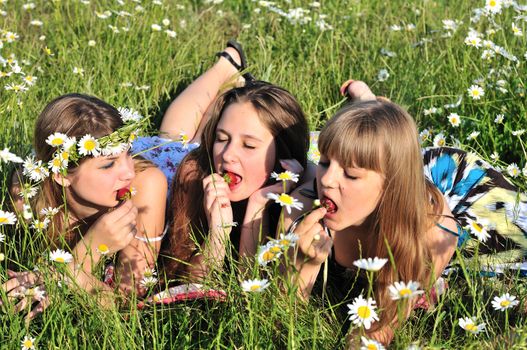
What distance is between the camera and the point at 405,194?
2.39 metres

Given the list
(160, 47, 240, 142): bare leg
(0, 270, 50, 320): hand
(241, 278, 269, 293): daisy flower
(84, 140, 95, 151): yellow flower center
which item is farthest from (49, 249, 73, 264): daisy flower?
(160, 47, 240, 142): bare leg

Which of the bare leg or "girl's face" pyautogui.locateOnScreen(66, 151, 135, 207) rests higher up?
"girl's face" pyautogui.locateOnScreen(66, 151, 135, 207)

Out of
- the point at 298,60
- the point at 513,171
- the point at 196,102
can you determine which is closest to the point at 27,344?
the point at 513,171

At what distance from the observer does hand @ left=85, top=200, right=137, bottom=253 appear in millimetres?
2584

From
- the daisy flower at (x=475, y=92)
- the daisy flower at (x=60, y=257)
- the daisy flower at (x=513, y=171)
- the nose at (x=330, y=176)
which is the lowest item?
the daisy flower at (x=513, y=171)

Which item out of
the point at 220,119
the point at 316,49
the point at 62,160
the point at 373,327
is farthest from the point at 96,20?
the point at 373,327

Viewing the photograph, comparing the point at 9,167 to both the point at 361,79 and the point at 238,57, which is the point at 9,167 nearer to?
the point at 238,57

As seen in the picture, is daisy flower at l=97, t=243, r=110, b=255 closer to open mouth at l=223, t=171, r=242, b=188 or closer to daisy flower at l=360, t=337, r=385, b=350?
open mouth at l=223, t=171, r=242, b=188

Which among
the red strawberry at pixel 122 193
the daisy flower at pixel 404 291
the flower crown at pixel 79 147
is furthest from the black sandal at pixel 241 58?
the daisy flower at pixel 404 291

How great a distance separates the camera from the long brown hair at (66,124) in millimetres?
2779

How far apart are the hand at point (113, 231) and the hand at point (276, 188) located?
0.42 meters

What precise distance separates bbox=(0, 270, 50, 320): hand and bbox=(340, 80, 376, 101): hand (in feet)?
6.17

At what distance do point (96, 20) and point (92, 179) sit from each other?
1869 mm

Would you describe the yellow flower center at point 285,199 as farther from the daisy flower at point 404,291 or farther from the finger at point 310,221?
the daisy flower at point 404,291
